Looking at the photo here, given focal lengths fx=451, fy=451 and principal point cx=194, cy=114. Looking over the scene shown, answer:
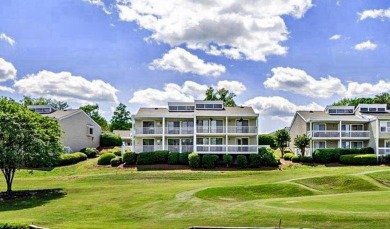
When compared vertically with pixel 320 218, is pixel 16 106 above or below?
above

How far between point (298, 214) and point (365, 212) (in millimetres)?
2797

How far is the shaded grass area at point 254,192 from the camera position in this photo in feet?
92.9

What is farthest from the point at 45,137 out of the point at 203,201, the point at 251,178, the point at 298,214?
the point at 298,214

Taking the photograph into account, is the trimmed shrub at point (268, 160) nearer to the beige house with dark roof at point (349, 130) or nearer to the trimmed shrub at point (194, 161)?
the trimmed shrub at point (194, 161)

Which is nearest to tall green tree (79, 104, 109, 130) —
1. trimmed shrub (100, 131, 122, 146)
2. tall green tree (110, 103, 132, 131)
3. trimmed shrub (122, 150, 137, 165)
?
tall green tree (110, 103, 132, 131)

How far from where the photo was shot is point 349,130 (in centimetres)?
5869

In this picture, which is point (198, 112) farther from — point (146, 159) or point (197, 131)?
point (146, 159)

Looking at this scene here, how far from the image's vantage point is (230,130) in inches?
2173

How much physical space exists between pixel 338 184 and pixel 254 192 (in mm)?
7978

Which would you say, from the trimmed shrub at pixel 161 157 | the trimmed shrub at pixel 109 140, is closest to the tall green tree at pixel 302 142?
the trimmed shrub at pixel 161 157

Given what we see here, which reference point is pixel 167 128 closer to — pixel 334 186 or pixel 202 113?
pixel 202 113

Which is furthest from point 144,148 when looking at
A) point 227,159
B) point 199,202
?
point 199,202

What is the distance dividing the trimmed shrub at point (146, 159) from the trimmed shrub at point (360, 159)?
21.7 m

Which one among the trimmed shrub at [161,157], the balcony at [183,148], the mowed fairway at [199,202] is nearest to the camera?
the mowed fairway at [199,202]
